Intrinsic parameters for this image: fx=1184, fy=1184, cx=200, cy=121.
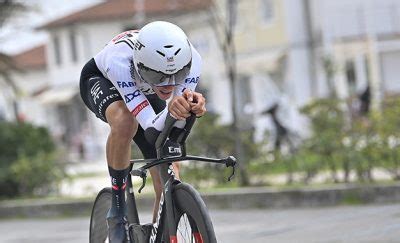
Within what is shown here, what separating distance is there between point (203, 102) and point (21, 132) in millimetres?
13283

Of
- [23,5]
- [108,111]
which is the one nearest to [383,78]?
[23,5]

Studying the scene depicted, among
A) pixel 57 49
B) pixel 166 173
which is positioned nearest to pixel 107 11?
pixel 57 49

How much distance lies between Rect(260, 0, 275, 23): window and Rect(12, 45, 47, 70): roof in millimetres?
41668

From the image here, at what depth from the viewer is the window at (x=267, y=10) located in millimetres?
53219

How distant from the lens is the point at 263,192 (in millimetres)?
14133

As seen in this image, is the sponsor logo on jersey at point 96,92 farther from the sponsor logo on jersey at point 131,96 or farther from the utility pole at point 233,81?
the utility pole at point 233,81

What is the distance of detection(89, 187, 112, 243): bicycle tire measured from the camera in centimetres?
787

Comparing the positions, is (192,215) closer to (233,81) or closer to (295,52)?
(233,81)

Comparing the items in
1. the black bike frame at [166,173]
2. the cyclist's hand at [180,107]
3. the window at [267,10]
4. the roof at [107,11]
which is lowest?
the black bike frame at [166,173]

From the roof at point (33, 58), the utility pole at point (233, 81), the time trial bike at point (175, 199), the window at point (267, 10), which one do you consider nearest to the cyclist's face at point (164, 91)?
the time trial bike at point (175, 199)

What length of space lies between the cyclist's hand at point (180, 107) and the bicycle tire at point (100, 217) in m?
1.71

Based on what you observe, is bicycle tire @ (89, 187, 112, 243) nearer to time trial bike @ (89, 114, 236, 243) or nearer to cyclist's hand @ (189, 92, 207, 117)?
time trial bike @ (89, 114, 236, 243)

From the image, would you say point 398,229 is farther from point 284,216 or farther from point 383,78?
point 383,78

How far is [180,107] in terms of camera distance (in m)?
6.19
